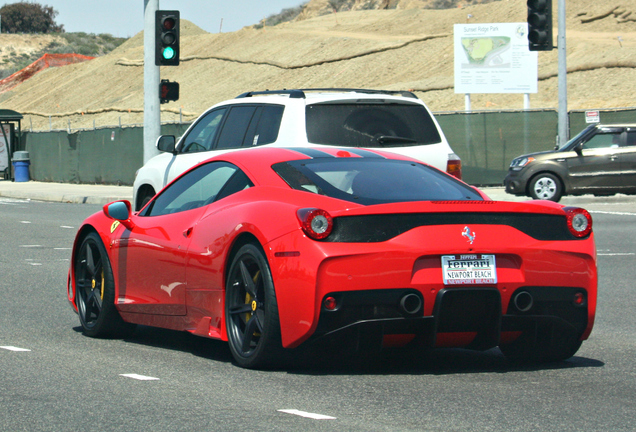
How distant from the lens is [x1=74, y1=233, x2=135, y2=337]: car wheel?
290 inches

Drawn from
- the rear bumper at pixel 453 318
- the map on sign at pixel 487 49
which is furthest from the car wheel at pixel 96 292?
the map on sign at pixel 487 49

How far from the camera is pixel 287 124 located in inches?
439

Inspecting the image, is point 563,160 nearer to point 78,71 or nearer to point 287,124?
point 287,124

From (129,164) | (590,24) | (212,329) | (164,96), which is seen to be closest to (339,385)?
(212,329)

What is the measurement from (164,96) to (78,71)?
223ft

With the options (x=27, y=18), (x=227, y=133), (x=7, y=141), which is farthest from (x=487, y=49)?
(x=27, y=18)

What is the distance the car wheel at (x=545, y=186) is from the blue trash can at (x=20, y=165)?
20453 mm

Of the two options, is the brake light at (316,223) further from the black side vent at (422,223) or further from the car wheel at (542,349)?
the car wheel at (542,349)

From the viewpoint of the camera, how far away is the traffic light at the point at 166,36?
2072 cm

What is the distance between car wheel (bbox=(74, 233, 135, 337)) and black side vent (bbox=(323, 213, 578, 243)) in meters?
2.36

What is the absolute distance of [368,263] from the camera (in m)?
5.61

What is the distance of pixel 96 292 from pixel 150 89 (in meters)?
15.1

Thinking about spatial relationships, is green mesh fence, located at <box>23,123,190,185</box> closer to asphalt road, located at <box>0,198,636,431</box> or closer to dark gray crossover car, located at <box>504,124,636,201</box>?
dark gray crossover car, located at <box>504,124,636,201</box>

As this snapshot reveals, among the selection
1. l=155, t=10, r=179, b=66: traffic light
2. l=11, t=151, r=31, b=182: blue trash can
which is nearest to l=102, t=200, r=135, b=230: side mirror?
l=155, t=10, r=179, b=66: traffic light
